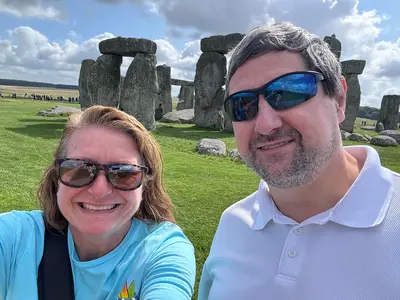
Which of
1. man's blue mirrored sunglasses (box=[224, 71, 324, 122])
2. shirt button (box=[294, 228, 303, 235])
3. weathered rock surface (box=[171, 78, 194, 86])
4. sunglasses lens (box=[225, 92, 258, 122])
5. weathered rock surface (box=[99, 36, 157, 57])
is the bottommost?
shirt button (box=[294, 228, 303, 235])

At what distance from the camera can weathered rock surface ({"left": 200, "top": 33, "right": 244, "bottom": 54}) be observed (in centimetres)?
1508

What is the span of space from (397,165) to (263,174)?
8648 mm

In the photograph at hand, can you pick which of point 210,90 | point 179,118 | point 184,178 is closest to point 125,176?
point 184,178

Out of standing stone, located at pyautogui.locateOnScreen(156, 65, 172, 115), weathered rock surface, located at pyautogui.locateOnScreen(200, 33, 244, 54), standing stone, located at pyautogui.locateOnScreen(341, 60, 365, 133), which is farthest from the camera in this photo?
standing stone, located at pyautogui.locateOnScreen(156, 65, 172, 115)

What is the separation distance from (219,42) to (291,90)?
1466cm

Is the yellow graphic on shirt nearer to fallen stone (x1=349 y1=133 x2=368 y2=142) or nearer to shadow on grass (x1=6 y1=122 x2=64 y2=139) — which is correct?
shadow on grass (x1=6 y1=122 x2=64 y2=139)

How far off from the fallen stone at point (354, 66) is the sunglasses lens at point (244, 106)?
17895 mm

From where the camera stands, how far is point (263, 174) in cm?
152

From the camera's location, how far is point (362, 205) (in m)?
1.39

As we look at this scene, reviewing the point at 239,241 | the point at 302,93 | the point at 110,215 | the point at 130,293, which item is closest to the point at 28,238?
the point at 110,215

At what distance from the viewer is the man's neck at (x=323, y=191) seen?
1.49 m

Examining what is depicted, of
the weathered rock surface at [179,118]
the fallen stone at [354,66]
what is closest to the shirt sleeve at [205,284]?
the weathered rock surface at [179,118]

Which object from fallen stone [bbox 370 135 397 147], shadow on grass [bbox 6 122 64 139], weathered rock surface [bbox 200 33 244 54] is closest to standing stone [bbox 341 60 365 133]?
fallen stone [bbox 370 135 397 147]

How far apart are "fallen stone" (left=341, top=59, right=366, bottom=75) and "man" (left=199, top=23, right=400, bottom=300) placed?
1784 centimetres
